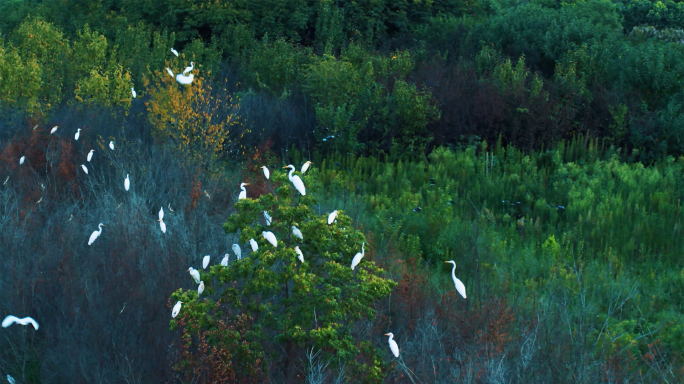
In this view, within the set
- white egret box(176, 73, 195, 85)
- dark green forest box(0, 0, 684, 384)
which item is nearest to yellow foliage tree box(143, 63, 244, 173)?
dark green forest box(0, 0, 684, 384)

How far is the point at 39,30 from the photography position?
12023mm

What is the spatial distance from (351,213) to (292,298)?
125 inches

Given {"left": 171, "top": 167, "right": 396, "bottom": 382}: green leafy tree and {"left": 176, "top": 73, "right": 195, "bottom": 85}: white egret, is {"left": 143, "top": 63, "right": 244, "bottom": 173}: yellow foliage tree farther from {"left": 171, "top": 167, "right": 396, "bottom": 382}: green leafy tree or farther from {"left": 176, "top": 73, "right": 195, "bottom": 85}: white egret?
{"left": 171, "top": 167, "right": 396, "bottom": 382}: green leafy tree

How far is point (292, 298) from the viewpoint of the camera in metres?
4.31

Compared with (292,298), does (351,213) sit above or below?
below

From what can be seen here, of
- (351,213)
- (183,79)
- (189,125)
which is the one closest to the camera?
(183,79)

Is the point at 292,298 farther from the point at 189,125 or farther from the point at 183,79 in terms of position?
the point at 189,125

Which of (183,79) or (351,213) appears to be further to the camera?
(351,213)

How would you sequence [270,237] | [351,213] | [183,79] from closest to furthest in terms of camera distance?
[270,237]
[183,79]
[351,213]

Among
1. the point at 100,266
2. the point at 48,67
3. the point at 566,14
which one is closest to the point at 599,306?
the point at 100,266

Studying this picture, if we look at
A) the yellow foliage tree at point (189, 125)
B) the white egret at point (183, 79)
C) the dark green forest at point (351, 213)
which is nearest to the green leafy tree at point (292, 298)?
the dark green forest at point (351, 213)

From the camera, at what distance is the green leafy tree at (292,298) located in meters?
4.10

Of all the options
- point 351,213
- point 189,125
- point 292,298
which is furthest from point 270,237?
point 189,125

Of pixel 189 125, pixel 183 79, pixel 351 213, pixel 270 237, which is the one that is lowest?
pixel 351 213
